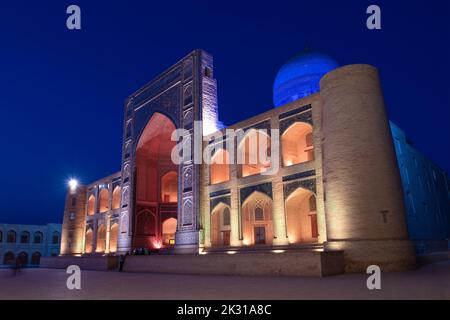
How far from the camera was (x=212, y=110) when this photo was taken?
20.4 meters

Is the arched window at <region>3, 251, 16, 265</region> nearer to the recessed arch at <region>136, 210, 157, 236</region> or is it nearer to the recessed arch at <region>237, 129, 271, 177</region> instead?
the recessed arch at <region>136, 210, 157, 236</region>

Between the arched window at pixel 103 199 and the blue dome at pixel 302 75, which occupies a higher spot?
the blue dome at pixel 302 75

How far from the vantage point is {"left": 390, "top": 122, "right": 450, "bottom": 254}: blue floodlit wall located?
16359mm

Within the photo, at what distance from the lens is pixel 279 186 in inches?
616

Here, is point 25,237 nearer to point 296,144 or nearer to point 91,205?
point 91,205

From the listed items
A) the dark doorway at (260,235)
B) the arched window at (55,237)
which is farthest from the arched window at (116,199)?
the arched window at (55,237)

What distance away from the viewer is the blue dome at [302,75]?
2059 centimetres

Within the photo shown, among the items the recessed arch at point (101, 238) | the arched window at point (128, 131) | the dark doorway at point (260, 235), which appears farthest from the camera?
the recessed arch at point (101, 238)

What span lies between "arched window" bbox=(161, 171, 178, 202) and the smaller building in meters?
20.9

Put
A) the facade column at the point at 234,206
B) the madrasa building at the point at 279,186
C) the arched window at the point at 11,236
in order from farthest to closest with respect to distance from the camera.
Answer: the arched window at the point at 11,236 → the facade column at the point at 234,206 → the madrasa building at the point at 279,186

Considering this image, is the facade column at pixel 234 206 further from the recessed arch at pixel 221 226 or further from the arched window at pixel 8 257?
the arched window at pixel 8 257

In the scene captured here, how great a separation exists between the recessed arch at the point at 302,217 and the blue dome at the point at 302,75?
699 cm
